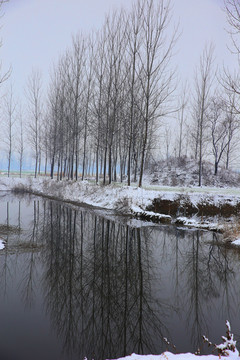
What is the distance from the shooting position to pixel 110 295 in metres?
5.53

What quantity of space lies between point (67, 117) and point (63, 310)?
1153 inches

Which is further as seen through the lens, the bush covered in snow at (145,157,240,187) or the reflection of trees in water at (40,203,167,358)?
the bush covered in snow at (145,157,240,187)

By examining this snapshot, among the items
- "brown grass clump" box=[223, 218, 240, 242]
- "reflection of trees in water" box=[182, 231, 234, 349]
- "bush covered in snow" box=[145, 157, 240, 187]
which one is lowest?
"reflection of trees in water" box=[182, 231, 234, 349]

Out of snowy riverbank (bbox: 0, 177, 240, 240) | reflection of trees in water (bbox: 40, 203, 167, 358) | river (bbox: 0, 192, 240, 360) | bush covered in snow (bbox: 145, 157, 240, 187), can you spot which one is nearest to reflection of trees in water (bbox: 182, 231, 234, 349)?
river (bbox: 0, 192, 240, 360)

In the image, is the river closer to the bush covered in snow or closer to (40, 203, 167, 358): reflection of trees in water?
(40, 203, 167, 358): reflection of trees in water

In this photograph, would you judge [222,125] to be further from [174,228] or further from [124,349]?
[124,349]

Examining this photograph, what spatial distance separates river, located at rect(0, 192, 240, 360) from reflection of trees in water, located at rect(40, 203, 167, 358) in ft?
0.05

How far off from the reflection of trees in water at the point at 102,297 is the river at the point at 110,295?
0.02 metres

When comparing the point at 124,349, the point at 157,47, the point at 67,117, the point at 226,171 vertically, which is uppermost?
the point at 157,47

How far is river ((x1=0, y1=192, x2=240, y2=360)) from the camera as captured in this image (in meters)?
4.01

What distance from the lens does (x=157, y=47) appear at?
20.1 metres

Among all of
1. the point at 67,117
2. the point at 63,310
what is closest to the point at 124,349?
the point at 63,310

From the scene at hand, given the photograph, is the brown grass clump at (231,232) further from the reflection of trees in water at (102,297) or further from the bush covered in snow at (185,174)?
the bush covered in snow at (185,174)

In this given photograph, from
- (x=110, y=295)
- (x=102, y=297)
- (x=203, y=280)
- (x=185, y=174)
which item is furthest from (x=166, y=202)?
(x=185, y=174)
